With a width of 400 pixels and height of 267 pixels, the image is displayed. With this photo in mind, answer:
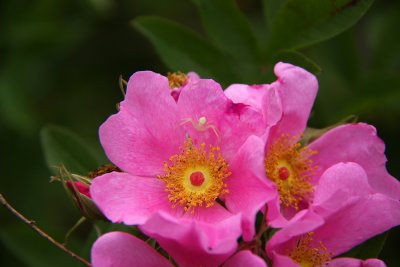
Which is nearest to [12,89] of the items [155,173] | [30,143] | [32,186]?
[30,143]

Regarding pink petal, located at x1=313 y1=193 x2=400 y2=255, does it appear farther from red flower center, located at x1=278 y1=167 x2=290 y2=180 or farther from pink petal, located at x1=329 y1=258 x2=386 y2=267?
red flower center, located at x1=278 y1=167 x2=290 y2=180

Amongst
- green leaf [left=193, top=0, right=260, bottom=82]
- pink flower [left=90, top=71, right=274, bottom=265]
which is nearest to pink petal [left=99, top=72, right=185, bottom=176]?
pink flower [left=90, top=71, right=274, bottom=265]

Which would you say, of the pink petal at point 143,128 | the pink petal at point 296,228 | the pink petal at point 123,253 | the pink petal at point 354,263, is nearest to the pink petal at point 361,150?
the pink petal at point 354,263

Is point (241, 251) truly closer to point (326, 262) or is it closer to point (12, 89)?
point (326, 262)

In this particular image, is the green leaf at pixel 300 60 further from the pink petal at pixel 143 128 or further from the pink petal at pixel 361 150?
the pink petal at pixel 143 128

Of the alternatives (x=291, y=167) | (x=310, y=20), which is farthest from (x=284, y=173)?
(x=310, y=20)
